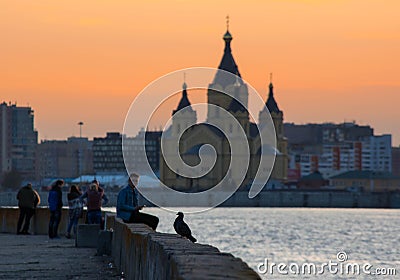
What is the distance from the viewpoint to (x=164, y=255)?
448 inches

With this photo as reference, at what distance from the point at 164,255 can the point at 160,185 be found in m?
158

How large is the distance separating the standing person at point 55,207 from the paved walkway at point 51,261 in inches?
37.6

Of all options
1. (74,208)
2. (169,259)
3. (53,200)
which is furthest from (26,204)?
(169,259)

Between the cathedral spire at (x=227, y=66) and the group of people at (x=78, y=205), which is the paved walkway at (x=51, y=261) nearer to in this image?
the group of people at (x=78, y=205)

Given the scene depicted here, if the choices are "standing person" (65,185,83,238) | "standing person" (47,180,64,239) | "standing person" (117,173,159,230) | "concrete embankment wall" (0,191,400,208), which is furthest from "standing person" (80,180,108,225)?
"concrete embankment wall" (0,191,400,208)

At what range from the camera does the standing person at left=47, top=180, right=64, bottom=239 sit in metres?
25.2

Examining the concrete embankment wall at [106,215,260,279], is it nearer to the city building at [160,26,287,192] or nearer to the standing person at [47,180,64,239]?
the standing person at [47,180,64,239]

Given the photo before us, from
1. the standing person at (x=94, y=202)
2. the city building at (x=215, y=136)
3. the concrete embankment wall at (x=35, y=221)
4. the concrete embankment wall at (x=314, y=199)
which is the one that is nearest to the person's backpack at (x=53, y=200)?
the standing person at (x=94, y=202)

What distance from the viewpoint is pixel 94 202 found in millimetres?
22938

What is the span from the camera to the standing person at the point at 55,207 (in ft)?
82.7

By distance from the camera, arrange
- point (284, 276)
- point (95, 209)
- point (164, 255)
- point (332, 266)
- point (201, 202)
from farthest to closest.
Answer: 1. point (201, 202)
2. point (332, 266)
3. point (284, 276)
4. point (95, 209)
5. point (164, 255)

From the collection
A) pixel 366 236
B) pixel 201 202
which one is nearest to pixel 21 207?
pixel 366 236

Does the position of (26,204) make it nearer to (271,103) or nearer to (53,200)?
(53,200)

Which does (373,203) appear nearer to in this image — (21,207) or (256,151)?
(256,151)
